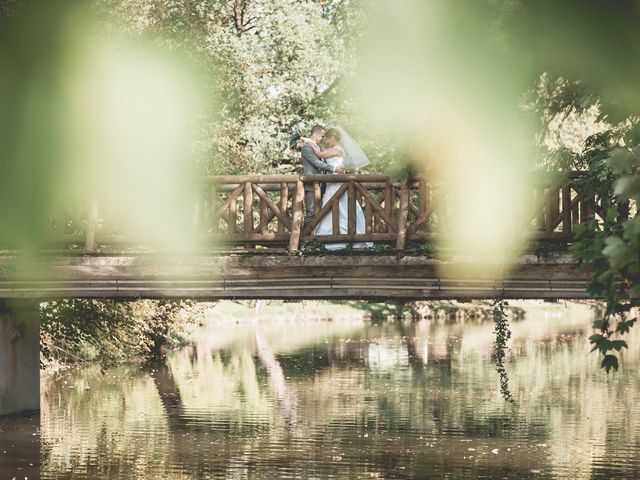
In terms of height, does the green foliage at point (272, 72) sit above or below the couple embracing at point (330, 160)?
above

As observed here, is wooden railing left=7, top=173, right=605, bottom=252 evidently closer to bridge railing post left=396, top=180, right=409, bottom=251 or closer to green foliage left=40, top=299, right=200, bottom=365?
bridge railing post left=396, top=180, right=409, bottom=251

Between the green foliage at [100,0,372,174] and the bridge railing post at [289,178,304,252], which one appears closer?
the bridge railing post at [289,178,304,252]

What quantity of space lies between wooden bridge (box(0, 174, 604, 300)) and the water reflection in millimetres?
2090

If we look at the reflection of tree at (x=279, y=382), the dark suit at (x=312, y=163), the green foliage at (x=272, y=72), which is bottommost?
the reflection of tree at (x=279, y=382)

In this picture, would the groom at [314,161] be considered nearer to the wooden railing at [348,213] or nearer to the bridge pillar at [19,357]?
the wooden railing at [348,213]

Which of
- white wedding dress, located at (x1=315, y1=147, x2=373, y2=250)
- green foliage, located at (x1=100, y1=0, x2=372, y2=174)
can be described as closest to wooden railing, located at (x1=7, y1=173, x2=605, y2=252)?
white wedding dress, located at (x1=315, y1=147, x2=373, y2=250)

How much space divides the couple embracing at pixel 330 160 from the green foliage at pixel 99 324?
7.88m

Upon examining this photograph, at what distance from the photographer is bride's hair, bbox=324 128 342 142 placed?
45.4ft

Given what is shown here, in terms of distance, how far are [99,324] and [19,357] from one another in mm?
5353

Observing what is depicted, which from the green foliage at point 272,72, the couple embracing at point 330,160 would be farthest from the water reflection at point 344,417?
the green foliage at point 272,72

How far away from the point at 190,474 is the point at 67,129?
1191cm

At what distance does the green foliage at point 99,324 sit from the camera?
810 inches

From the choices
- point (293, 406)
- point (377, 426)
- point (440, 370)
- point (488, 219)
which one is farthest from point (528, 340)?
point (488, 219)

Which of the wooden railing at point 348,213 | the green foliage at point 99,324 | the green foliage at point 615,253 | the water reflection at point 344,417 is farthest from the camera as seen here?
the green foliage at point 99,324
